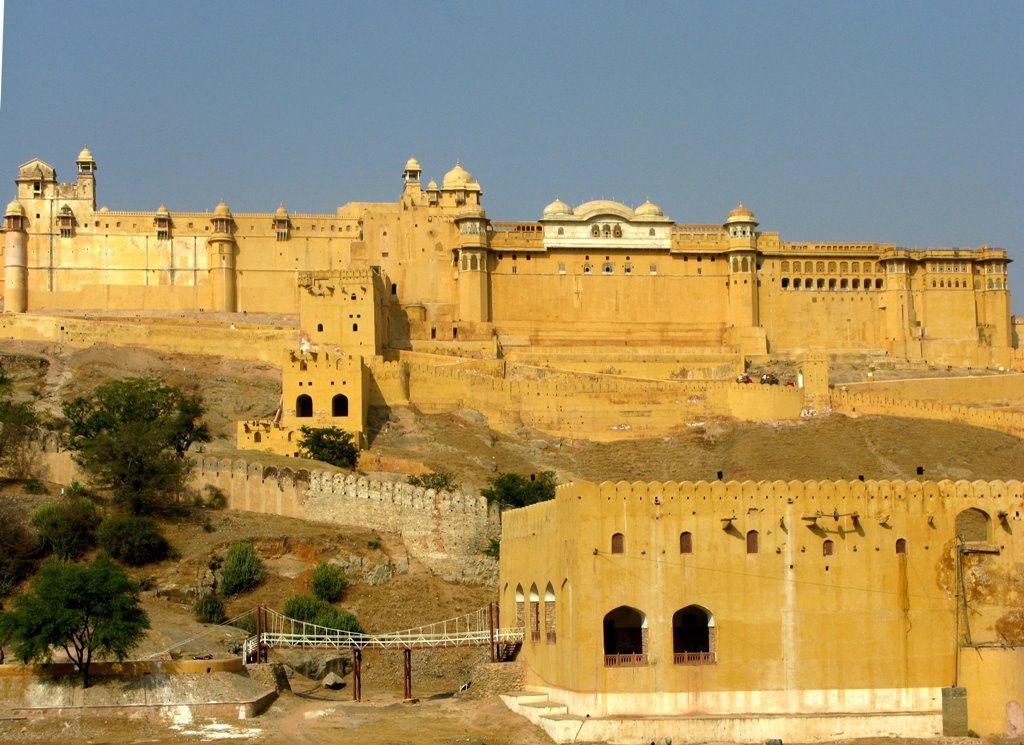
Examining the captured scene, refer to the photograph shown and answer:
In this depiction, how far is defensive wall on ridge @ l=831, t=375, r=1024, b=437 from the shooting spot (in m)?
66.6

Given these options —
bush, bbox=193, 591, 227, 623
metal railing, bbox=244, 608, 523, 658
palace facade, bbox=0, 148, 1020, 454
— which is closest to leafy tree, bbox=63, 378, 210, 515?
bush, bbox=193, 591, 227, 623

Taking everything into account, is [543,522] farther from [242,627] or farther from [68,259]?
[68,259]

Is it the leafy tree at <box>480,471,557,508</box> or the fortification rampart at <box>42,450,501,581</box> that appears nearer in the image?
the fortification rampart at <box>42,450,501,581</box>

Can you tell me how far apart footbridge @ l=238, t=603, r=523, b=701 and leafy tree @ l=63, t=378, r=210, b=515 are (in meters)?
7.45

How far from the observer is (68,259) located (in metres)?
77.1

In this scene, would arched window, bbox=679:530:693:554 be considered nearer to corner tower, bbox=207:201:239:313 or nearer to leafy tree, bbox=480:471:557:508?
leafy tree, bbox=480:471:557:508

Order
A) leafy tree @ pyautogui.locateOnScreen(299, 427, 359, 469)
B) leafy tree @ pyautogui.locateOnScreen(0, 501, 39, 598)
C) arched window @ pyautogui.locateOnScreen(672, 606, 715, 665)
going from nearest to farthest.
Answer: arched window @ pyautogui.locateOnScreen(672, 606, 715, 665) → leafy tree @ pyautogui.locateOnScreen(0, 501, 39, 598) → leafy tree @ pyautogui.locateOnScreen(299, 427, 359, 469)

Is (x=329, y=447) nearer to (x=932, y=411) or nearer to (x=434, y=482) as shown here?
(x=434, y=482)

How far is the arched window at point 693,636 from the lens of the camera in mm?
30828

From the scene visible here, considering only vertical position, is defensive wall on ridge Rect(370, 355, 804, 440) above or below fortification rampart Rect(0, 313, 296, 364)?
below

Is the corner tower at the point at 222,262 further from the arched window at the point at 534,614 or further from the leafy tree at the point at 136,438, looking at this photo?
the arched window at the point at 534,614

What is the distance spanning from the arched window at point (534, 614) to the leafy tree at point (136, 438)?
15.7m

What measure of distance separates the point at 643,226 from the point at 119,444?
37.7 meters

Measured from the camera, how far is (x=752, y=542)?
31.4 m
